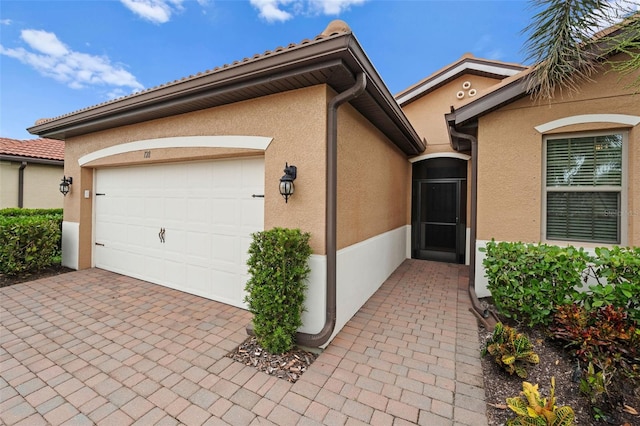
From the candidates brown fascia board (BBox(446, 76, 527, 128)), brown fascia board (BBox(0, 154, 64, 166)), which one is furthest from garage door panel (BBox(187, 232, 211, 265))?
brown fascia board (BBox(0, 154, 64, 166))

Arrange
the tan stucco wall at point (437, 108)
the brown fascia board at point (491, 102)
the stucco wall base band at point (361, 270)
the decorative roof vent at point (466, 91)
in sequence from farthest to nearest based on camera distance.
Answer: the decorative roof vent at point (466, 91) < the tan stucco wall at point (437, 108) < the brown fascia board at point (491, 102) < the stucco wall base band at point (361, 270)

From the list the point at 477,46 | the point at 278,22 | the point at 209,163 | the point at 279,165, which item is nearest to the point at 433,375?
the point at 279,165

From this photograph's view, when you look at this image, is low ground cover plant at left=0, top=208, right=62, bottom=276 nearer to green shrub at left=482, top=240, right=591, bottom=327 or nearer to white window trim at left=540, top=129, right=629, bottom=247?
green shrub at left=482, top=240, right=591, bottom=327

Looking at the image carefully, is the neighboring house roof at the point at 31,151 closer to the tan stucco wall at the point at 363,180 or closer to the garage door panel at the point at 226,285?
the garage door panel at the point at 226,285

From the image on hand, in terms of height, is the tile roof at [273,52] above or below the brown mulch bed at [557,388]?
above

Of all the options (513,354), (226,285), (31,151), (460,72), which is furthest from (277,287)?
(31,151)

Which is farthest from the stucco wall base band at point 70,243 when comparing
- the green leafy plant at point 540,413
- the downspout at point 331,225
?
the green leafy plant at point 540,413

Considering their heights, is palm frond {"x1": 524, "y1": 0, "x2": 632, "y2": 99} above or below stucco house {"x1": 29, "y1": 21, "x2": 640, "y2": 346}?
above

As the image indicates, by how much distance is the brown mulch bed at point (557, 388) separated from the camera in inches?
95.5

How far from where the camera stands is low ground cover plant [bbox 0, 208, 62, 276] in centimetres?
626

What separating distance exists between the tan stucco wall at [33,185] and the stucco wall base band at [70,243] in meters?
5.89

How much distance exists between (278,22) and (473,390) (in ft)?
39.2

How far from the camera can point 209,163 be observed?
5055 mm

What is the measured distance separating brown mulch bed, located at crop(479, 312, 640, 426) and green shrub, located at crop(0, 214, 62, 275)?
31.3ft
